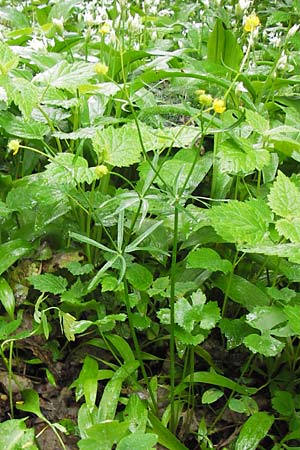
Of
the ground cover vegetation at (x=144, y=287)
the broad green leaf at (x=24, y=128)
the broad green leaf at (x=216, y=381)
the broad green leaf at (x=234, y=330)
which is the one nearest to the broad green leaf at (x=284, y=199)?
the ground cover vegetation at (x=144, y=287)

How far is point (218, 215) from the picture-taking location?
3.01ft

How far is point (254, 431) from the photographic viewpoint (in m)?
A: 1.01

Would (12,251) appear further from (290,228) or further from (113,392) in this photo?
(290,228)

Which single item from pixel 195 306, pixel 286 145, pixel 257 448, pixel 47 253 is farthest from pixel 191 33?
pixel 257 448

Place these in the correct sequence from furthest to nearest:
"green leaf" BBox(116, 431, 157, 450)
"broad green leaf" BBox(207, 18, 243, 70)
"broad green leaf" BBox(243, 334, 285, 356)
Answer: "broad green leaf" BBox(207, 18, 243, 70)
"broad green leaf" BBox(243, 334, 285, 356)
"green leaf" BBox(116, 431, 157, 450)

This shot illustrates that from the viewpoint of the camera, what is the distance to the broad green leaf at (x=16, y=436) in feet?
2.97

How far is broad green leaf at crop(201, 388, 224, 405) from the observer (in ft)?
3.43

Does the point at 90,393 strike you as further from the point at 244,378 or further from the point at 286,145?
the point at 286,145

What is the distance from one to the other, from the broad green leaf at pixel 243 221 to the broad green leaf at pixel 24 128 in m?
0.45

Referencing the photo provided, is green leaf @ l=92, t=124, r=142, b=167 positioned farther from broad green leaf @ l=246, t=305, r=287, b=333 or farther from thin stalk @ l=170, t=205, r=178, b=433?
broad green leaf @ l=246, t=305, r=287, b=333

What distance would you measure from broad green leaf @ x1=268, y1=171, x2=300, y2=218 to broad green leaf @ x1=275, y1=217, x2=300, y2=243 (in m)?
0.01

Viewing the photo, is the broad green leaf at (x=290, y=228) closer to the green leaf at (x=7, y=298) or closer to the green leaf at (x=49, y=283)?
the green leaf at (x=49, y=283)

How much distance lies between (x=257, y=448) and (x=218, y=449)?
0.08 meters

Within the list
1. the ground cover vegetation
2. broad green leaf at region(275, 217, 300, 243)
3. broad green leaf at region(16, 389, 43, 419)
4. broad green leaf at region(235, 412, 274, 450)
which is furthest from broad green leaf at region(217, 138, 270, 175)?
broad green leaf at region(16, 389, 43, 419)
